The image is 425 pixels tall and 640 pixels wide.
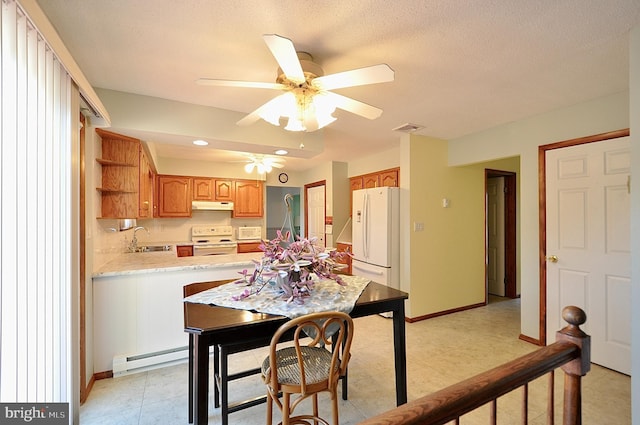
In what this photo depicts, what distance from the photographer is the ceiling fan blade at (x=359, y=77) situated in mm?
1310

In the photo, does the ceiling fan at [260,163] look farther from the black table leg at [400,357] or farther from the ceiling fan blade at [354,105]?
the black table leg at [400,357]

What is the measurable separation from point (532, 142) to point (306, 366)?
122 inches

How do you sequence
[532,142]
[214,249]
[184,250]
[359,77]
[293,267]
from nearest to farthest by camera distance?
[359,77] < [293,267] < [532,142] < [184,250] < [214,249]

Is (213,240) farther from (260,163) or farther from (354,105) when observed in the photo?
(354,105)

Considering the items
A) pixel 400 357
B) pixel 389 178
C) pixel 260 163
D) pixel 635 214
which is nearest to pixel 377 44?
pixel 635 214

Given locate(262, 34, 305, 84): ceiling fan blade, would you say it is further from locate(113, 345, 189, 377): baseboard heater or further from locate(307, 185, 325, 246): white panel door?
locate(307, 185, 325, 246): white panel door

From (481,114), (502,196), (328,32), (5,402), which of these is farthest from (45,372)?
(502,196)

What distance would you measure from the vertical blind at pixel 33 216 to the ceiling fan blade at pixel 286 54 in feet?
3.02

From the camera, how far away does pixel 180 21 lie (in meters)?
1.45

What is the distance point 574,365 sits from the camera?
100cm

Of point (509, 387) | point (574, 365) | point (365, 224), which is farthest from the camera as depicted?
point (365, 224)

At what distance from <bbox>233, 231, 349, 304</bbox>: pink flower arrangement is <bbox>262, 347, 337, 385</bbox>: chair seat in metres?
0.32

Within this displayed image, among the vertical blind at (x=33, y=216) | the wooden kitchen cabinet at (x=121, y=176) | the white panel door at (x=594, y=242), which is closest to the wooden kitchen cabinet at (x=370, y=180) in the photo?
the white panel door at (x=594, y=242)

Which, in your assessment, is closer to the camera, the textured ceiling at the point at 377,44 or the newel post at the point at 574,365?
the newel post at the point at 574,365
